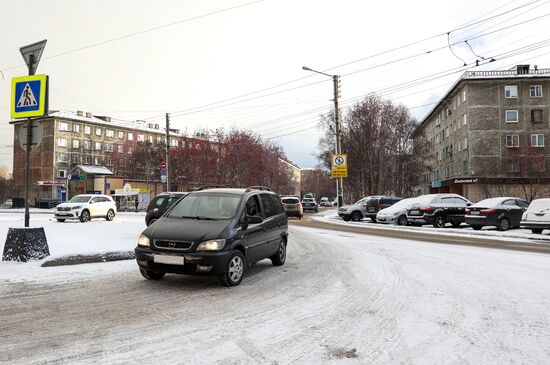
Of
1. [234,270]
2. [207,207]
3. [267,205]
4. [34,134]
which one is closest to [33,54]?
[34,134]

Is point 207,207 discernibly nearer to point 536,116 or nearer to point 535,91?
point 536,116

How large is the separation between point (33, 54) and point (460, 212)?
20.0 m

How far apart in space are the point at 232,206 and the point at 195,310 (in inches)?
95.6

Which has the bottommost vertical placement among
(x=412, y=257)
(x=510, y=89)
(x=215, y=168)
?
(x=412, y=257)

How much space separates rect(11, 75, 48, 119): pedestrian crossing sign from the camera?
887cm

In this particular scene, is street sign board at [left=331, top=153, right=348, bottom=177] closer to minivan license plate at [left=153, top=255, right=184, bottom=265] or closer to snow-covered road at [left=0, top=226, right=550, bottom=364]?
snow-covered road at [left=0, top=226, right=550, bottom=364]

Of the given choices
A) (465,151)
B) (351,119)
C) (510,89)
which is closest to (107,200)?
(351,119)

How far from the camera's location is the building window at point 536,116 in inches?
1838

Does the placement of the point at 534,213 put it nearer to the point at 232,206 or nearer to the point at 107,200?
the point at 232,206

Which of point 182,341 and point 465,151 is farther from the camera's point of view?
point 465,151

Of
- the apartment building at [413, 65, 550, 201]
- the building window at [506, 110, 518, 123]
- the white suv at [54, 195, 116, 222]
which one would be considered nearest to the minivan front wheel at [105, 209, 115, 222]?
the white suv at [54, 195, 116, 222]

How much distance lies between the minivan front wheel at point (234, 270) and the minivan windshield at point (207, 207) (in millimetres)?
686

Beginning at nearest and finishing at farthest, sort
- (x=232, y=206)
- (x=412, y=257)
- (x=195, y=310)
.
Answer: (x=195, y=310) → (x=232, y=206) → (x=412, y=257)

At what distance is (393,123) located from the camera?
152 feet
